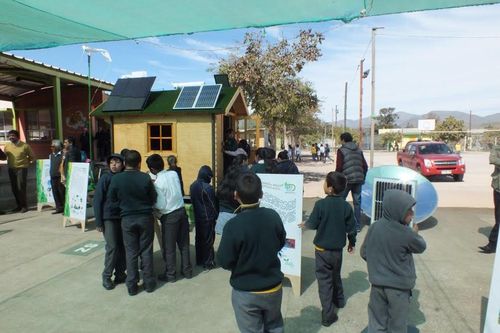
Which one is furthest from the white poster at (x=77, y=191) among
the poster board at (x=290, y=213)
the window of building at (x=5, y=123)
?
the window of building at (x=5, y=123)

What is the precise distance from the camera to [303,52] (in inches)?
541

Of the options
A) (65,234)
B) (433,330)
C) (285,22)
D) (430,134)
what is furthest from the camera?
(430,134)

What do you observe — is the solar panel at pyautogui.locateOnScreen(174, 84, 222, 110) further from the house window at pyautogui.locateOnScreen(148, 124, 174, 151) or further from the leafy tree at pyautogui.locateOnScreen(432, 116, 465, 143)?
the leafy tree at pyautogui.locateOnScreen(432, 116, 465, 143)

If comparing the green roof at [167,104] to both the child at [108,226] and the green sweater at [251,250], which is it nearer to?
the child at [108,226]

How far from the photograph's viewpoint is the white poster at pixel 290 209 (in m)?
4.40

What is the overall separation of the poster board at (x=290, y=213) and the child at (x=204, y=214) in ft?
3.35

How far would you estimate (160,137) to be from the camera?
9.43m

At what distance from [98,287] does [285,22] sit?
4586mm

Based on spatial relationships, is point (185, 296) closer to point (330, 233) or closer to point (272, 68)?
point (330, 233)

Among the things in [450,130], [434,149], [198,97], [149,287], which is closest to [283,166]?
[149,287]

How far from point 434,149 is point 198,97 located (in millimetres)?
13059

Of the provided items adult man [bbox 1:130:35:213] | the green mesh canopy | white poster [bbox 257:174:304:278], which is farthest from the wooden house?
white poster [bbox 257:174:304:278]

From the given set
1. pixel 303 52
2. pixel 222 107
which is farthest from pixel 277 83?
pixel 222 107

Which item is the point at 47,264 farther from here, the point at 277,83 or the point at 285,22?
the point at 277,83
